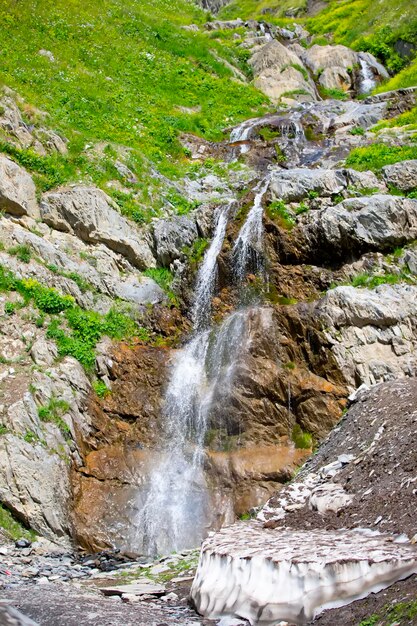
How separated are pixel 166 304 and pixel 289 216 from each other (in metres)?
5.12

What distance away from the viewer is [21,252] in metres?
16.9

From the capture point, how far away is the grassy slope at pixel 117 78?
77.9ft

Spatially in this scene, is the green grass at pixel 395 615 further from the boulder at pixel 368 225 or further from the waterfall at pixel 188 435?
the boulder at pixel 368 225

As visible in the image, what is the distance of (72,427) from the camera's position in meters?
14.0

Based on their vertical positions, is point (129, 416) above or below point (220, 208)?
below

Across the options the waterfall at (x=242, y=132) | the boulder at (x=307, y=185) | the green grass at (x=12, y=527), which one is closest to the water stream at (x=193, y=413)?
the boulder at (x=307, y=185)

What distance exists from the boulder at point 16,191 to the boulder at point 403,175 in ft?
40.2

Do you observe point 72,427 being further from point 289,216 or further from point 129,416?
point 289,216

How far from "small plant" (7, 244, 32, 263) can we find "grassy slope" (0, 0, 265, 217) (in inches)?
139

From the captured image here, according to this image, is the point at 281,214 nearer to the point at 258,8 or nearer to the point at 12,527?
the point at 12,527

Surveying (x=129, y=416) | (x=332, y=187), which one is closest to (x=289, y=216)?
(x=332, y=187)

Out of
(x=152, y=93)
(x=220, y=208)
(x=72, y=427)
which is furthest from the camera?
(x=152, y=93)

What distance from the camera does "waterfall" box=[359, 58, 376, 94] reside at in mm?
34719

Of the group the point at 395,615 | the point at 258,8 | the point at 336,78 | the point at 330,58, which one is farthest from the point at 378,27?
the point at 395,615
